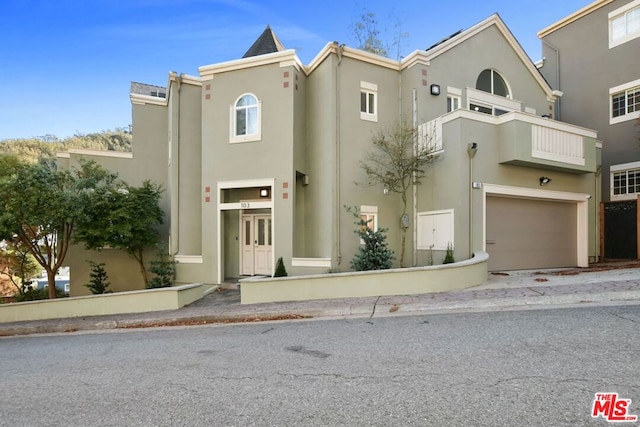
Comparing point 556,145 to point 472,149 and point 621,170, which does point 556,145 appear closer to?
point 472,149

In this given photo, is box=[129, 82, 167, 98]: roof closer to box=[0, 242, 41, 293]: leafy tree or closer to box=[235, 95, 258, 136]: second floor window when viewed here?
box=[235, 95, 258, 136]: second floor window

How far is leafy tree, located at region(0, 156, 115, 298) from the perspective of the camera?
1151 cm

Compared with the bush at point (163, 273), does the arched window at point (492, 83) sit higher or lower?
higher

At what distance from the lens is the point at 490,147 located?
10.8 meters

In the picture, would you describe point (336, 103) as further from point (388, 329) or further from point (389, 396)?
point (389, 396)

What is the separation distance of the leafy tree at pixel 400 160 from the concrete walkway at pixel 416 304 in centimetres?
382

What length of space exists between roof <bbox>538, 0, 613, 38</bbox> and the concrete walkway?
1280 centimetres

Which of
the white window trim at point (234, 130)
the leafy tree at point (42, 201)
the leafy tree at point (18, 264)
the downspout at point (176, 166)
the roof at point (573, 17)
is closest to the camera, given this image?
the leafy tree at point (42, 201)

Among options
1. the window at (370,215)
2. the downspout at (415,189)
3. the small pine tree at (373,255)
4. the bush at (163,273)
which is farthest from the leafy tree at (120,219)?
the downspout at (415,189)

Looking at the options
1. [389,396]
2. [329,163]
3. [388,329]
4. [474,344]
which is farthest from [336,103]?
[389,396]

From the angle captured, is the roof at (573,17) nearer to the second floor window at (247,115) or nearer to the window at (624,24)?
the window at (624,24)

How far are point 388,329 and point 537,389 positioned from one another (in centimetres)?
275

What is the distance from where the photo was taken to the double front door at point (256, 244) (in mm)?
13570

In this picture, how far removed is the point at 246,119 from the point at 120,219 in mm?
5672
